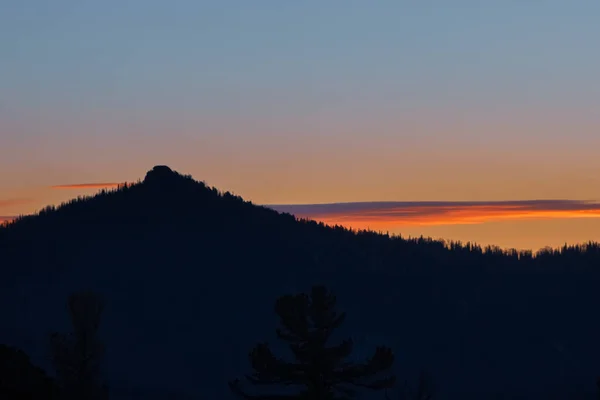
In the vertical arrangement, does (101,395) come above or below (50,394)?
below

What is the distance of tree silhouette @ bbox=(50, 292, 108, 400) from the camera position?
8288cm

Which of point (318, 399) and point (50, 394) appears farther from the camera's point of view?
point (318, 399)

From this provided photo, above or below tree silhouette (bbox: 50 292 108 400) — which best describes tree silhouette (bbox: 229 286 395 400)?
above

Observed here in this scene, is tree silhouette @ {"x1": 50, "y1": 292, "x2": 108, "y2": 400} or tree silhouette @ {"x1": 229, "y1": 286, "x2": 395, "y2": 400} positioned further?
tree silhouette @ {"x1": 50, "y1": 292, "x2": 108, "y2": 400}

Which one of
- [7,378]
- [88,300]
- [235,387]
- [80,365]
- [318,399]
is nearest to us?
[7,378]

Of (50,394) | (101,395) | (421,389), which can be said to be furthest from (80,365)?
(50,394)

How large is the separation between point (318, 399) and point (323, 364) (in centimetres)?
102

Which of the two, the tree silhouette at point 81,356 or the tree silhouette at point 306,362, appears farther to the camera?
the tree silhouette at point 81,356

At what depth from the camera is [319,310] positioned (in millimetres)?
43281

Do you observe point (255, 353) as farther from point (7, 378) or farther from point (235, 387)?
point (7, 378)

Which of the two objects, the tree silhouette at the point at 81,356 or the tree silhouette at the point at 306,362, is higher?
the tree silhouette at the point at 306,362

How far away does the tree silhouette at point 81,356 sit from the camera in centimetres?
8288

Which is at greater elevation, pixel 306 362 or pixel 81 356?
pixel 306 362

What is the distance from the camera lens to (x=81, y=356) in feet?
278
